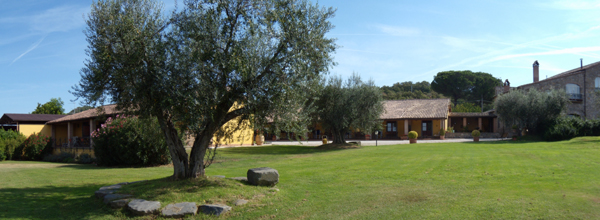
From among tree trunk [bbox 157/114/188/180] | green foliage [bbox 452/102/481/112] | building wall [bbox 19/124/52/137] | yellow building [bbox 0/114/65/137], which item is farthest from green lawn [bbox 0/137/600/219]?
green foliage [bbox 452/102/481/112]

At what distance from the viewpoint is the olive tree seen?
7.92 m

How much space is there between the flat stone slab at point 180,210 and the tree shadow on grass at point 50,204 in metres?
1.25

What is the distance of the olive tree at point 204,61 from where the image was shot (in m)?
7.92

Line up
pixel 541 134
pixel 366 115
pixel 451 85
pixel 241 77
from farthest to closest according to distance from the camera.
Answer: pixel 451 85, pixel 541 134, pixel 366 115, pixel 241 77

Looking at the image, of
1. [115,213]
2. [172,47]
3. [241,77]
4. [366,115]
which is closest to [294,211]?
[241,77]

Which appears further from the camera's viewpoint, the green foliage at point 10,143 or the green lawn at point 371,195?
the green foliage at point 10,143

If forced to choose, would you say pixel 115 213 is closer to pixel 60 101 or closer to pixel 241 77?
pixel 241 77

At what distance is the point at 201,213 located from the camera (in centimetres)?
743

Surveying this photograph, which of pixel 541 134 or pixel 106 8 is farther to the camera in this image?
pixel 541 134

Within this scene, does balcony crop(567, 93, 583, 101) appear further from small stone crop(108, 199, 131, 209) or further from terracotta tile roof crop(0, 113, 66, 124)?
terracotta tile roof crop(0, 113, 66, 124)

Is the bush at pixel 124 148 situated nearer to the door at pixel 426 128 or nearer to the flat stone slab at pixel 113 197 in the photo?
the flat stone slab at pixel 113 197

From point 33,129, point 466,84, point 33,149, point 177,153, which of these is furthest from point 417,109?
point 177,153

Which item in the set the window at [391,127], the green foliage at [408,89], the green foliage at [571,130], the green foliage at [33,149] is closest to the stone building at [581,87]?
the green foliage at [571,130]

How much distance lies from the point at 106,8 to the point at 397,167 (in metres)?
10.2
